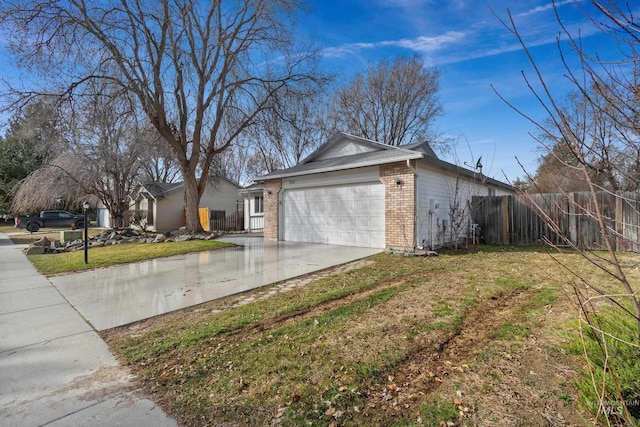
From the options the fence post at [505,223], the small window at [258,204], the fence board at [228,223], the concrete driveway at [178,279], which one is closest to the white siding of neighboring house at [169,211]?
the fence board at [228,223]

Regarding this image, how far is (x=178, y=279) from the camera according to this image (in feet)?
20.2

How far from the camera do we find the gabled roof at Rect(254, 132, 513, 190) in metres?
8.68

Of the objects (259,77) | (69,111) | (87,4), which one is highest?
(87,4)

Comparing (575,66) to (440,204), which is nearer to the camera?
(575,66)

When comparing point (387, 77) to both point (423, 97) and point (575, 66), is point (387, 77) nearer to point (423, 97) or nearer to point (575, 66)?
point (423, 97)

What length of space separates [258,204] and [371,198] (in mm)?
10483

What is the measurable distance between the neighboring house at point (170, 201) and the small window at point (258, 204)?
327cm

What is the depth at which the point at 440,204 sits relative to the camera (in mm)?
9688

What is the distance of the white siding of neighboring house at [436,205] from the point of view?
28.3 ft

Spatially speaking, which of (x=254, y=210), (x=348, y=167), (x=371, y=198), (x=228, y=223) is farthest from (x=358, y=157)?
(x=228, y=223)

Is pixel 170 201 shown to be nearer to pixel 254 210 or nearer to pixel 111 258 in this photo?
pixel 254 210

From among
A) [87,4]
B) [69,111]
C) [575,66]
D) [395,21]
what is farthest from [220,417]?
[87,4]

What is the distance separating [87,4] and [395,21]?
35.8 feet

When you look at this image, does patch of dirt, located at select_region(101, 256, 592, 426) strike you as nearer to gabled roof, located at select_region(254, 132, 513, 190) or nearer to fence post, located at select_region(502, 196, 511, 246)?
Answer: gabled roof, located at select_region(254, 132, 513, 190)
